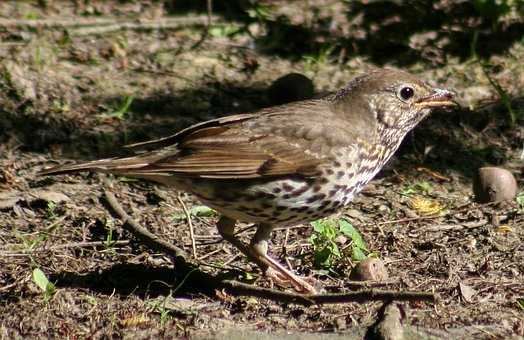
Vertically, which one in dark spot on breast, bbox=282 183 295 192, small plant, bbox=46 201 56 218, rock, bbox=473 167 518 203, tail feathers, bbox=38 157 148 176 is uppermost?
tail feathers, bbox=38 157 148 176

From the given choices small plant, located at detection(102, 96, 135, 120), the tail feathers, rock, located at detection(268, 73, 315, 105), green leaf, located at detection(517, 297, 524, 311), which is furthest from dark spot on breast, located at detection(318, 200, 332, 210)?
small plant, located at detection(102, 96, 135, 120)

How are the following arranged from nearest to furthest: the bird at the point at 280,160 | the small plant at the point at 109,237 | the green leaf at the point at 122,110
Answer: the bird at the point at 280,160
the small plant at the point at 109,237
the green leaf at the point at 122,110

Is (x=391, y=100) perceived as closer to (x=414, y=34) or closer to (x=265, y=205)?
(x=265, y=205)

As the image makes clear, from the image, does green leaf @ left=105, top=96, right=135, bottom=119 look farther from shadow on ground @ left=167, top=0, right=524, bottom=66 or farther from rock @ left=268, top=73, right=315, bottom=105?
shadow on ground @ left=167, top=0, right=524, bottom=66

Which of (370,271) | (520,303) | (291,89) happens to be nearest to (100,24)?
(291,89)

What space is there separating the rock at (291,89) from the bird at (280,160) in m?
1.67

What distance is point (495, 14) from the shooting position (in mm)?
7816

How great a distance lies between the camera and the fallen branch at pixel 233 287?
189 inches

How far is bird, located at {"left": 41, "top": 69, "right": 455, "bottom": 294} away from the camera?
5.36 meters

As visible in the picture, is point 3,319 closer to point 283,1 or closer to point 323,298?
point 323,298

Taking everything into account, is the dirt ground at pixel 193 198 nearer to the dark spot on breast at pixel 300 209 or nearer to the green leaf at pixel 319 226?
the green leaf at pixel 319 226

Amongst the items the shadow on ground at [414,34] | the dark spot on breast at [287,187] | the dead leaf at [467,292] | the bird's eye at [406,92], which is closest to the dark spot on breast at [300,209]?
the dark spot on breast at [287,187]

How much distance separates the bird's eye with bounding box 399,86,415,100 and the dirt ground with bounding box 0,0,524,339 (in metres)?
0.85

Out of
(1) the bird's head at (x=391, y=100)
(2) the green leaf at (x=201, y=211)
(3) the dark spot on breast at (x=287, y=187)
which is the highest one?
(1) the bird's head at (x=391, y=100)
